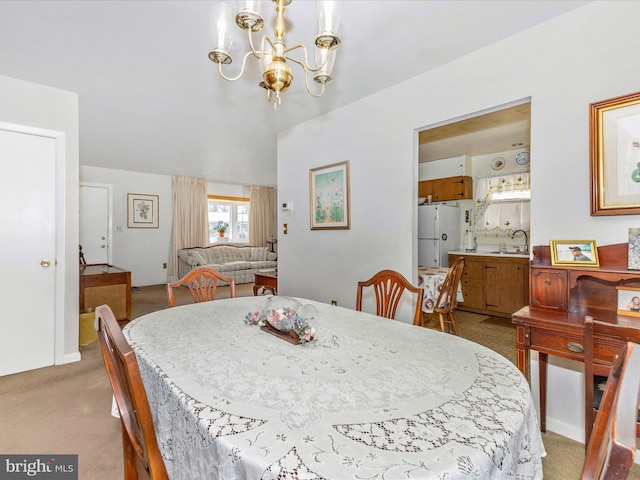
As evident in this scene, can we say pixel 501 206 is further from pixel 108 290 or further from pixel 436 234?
pixel 108 290

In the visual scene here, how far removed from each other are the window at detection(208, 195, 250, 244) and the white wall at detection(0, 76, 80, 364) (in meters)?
4.69

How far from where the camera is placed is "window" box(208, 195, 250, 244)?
7707mm

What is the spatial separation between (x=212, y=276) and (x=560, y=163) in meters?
2.32

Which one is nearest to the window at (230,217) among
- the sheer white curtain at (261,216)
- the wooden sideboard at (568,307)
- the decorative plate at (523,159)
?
the sheer white curtain at (261,216)

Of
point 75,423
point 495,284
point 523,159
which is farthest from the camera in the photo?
point 523,159

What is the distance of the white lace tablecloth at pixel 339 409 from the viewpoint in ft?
2.11

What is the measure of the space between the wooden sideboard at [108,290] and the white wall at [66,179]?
0.86 metres

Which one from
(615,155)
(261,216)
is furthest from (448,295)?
(261,216)

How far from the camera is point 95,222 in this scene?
5.96 metres

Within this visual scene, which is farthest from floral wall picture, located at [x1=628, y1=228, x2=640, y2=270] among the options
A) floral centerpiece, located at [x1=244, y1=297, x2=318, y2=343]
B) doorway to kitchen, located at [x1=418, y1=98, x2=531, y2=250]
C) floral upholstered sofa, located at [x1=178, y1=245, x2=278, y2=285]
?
floral upholstered sofa, located at [x1=178, y1=245, x2=278, y2=285]

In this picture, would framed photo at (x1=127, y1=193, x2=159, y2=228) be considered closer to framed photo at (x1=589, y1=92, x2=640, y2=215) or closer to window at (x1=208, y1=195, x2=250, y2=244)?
window at (x1=208, y1=195, x2=250, y2=244)

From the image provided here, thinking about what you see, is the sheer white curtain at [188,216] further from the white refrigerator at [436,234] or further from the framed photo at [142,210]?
the white refrigerator at [436,234]

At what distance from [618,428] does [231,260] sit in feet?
23.6

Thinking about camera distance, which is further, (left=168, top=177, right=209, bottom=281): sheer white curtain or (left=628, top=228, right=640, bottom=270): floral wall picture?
(left=168, top=177, right=209, bottom=281): sheer white curtain
